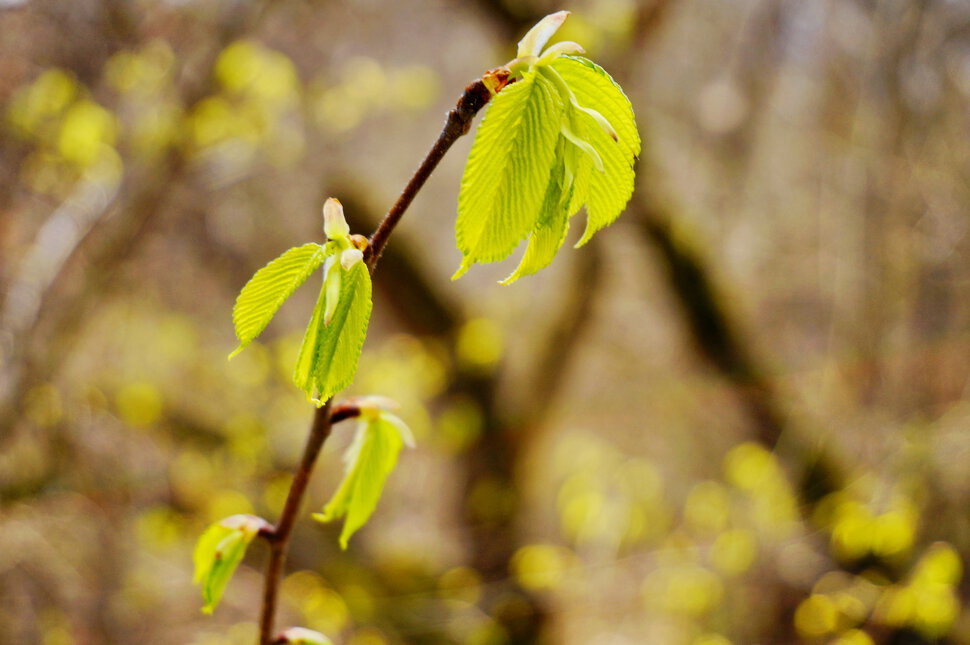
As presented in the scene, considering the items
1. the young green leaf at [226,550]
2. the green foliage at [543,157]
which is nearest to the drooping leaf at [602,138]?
the green foliage at [543,157]

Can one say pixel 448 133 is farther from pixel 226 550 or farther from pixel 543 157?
pixel 226 550

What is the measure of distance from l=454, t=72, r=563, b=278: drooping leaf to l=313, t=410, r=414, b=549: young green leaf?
0.80 feet

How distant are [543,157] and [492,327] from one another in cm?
290

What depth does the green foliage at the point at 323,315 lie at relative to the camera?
387 mm

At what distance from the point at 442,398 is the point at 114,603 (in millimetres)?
1559

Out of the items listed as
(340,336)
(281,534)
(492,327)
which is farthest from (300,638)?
(492,327)

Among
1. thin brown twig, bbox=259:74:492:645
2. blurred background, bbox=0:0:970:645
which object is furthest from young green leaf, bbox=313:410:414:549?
blurred background, bbox=0:0:970:645

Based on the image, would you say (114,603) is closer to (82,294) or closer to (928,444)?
(82,294)

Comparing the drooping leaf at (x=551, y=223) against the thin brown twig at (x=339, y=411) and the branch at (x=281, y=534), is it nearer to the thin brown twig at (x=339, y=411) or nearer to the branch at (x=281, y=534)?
the thin brown twig at (x=339, y=411)

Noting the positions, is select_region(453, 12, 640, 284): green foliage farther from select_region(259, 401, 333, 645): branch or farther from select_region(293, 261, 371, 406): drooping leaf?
A: select_region(259, 401, 333, 645): branch

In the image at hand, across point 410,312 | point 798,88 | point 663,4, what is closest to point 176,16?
point 410,312

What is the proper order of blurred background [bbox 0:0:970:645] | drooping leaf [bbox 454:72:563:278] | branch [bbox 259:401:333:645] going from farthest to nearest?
blurred background [bbox 0:0:970:645], branch [bbox 259:401:333:645], drooping leaf [bbox 454:72:563:278]

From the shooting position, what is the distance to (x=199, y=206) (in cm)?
307

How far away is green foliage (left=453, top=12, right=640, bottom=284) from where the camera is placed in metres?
0.37
